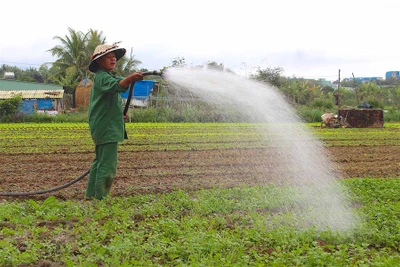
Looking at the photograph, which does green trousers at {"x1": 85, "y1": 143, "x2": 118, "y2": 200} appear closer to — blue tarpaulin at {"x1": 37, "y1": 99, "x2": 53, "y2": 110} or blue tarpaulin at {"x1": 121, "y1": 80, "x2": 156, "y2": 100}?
blue tarpaulin at {"x1": 121, "y1": 80, "x2": 156, "y2": 100}

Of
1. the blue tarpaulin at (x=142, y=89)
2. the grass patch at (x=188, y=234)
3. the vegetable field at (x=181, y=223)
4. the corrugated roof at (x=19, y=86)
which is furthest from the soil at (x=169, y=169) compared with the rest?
the corrugated roof at (x=19, y=86)

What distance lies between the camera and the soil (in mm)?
6922

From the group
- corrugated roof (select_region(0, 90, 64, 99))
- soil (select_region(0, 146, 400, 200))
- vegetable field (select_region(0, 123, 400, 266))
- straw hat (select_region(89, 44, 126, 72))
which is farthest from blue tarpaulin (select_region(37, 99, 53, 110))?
straw hat (select_region(89, 44, 126, 72))

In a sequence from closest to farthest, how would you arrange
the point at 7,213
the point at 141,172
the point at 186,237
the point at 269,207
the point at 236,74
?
the point at 186,237, the point at 7,213, the point at 269,207, the point at 236,74, the point at 141,172

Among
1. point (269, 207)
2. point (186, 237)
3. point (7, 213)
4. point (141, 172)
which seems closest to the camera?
point (186, 237)

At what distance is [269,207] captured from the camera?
546cm

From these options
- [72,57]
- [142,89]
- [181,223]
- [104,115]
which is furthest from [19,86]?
[181,223]

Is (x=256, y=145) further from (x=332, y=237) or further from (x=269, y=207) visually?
(x=332, y=237)

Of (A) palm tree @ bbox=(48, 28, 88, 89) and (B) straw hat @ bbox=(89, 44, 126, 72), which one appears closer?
(B) straw hat @ bbox=(89, 44, 126, 72)

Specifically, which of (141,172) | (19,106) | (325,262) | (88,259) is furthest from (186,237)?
(19,106)

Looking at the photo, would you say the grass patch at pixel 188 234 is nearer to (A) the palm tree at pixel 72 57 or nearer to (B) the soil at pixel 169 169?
(B) the soil at pixel 169 169

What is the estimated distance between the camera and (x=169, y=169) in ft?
28.5

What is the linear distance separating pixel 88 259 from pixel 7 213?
5.57 ft

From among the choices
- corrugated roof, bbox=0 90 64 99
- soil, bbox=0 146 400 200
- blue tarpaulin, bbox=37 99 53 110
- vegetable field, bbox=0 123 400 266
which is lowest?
soil, bbox=0 146 400 200
